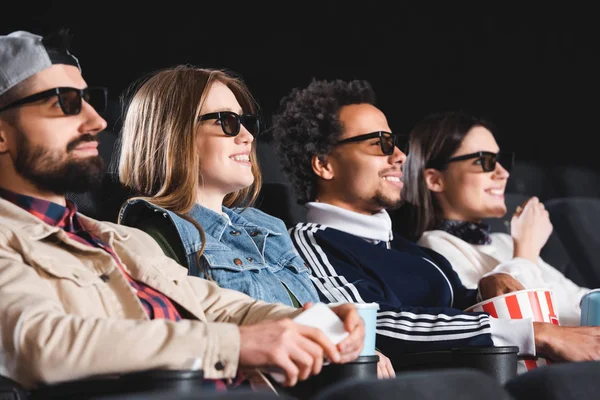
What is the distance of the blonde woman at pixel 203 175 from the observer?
2012mm

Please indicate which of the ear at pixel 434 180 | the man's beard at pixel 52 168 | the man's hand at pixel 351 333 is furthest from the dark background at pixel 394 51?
the man's hand at pixel 351 333

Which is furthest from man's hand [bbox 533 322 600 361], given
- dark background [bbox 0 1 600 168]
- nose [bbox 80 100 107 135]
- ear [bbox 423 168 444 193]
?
dark background [bbox 0 1 600 168]

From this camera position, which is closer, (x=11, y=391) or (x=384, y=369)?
(x=11, y=391)

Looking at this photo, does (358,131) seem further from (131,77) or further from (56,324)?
(56,324)

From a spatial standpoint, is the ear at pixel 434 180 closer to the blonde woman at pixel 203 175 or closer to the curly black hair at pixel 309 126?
the curly black hair at pixel 309 126

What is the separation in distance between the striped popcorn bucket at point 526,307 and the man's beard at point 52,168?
106cm

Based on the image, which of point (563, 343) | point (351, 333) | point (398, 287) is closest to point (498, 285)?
point (398, 287)

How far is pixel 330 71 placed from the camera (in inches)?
141

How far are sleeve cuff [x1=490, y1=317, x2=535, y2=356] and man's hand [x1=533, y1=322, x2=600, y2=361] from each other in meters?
0.03

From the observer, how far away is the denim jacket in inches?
76.4

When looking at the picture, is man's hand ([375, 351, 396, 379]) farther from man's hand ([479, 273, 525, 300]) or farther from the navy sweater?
man's hand ([479, 273, 525, 300])

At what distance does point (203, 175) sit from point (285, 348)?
2.84 ft

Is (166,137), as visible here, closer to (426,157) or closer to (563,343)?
(563,343)

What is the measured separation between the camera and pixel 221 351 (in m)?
1.37
